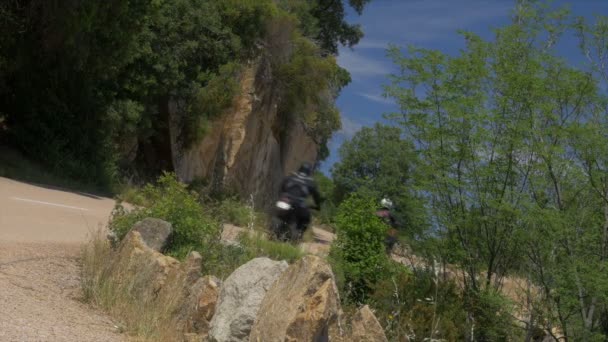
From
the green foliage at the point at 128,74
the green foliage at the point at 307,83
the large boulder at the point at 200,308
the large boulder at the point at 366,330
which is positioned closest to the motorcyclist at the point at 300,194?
the large boulder at the point at 200,308

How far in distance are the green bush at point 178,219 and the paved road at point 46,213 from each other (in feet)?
1.53

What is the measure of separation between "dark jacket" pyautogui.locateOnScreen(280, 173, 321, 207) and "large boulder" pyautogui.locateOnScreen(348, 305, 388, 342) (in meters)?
6.41

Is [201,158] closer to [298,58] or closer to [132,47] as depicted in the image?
[298,58]

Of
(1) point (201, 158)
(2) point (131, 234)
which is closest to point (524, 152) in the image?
(2) point (131, 234)

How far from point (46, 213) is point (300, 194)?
467 cm

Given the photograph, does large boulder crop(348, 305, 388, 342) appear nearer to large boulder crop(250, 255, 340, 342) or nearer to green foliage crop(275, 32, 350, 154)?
large boulder crop(250, 255, 340, 342)

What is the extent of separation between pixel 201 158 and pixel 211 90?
3745 mm

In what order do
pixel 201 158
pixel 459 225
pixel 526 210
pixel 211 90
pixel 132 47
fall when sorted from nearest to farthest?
pixel 526 210 → pixel 459 225 → pixel 132 47 → pixel 211 90 → pixel 201 158

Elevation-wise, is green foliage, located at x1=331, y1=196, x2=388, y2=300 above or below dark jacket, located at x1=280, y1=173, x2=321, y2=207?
below

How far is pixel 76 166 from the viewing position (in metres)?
24.1

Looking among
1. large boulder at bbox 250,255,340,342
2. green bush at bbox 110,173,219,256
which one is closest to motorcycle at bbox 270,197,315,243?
green bush at bbox 110,173,219,256

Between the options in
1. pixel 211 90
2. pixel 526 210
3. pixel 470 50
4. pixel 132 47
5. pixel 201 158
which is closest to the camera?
A: pixel 526 210

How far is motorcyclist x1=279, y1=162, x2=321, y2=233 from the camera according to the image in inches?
537

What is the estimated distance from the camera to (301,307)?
6.39m
